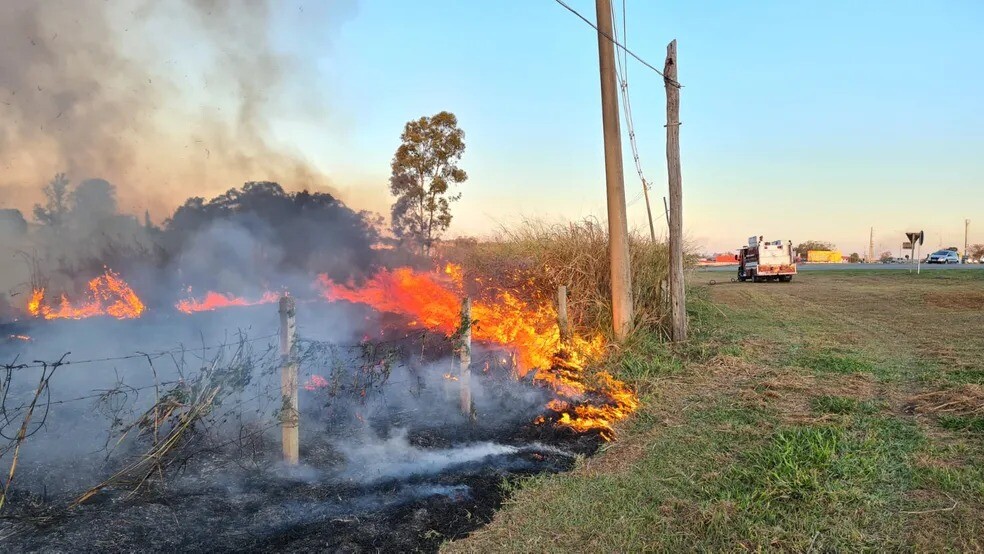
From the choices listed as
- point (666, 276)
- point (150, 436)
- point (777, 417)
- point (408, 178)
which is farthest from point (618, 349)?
point (408, 178)

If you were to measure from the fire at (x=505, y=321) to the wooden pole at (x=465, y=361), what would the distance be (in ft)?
2.65

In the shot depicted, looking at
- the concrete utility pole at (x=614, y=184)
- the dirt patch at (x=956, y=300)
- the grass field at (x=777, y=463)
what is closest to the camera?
the grass field at (x=777, y=463)

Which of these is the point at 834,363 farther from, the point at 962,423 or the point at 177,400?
the point at 177,400

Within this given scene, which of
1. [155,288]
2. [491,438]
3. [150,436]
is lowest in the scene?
[491,438]

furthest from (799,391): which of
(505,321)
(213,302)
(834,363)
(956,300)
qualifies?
(956,300)

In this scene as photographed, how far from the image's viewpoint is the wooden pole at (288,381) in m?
5.09

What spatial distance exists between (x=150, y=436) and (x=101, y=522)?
4.00 ft

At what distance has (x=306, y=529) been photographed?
405 cm

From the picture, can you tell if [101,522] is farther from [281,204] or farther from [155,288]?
[281,204]

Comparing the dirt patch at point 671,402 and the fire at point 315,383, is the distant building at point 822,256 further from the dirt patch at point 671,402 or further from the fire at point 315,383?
the fire at point 315,383

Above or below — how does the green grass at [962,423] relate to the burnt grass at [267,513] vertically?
above

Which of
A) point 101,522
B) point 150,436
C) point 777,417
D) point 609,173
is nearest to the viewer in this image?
point 101,522

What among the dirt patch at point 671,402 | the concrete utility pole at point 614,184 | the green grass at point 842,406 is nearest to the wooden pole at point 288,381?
the dirt patch at point 671,402

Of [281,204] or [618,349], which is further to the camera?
[281,204]
